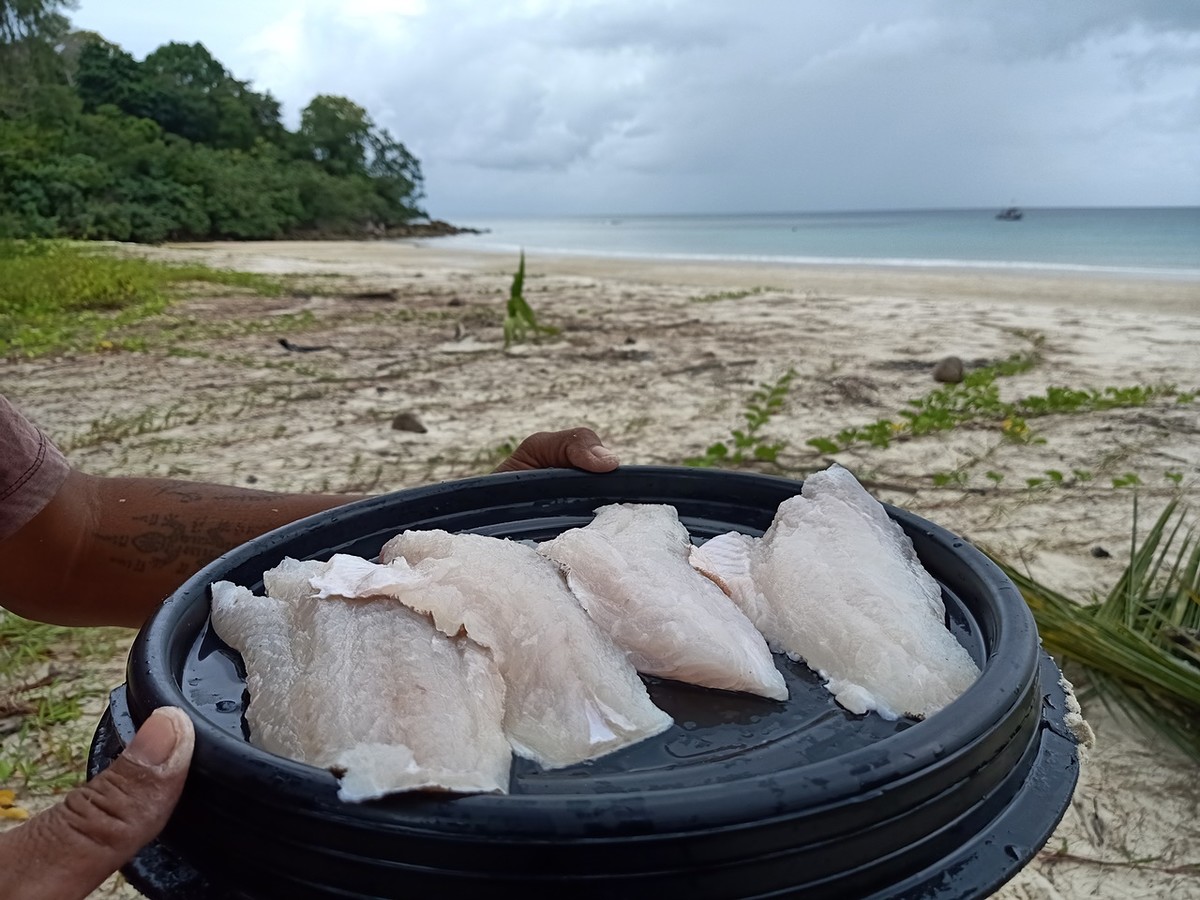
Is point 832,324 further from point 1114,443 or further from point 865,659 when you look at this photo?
point 865,659

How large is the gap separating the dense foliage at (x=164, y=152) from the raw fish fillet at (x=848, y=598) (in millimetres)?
26286

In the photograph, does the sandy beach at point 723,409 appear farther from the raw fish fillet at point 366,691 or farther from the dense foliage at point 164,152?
the dense foliage at point 164,152

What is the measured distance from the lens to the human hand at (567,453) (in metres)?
1.84

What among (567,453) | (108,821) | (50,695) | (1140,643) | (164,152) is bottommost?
(50,695)

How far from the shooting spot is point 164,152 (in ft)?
121

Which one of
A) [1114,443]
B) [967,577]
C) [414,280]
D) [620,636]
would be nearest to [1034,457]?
[1114,443]

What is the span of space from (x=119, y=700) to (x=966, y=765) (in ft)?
3.45

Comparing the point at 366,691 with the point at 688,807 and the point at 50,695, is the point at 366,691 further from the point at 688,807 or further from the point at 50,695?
the point at 50,695

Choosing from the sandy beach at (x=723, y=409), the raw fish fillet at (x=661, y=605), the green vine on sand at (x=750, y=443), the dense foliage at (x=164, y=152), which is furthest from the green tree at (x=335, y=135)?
the raw fish fillet at (x=661, y=605)

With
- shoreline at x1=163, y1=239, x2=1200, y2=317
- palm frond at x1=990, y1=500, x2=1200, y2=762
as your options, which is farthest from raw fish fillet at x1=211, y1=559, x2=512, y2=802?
shoreline at x1=163, y1=239, x2=1200, y2=317

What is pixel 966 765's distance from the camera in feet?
2.97

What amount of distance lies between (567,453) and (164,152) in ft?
137

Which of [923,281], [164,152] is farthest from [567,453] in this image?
[164,152]

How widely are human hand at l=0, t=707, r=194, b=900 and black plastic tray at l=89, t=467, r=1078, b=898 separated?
1.1 inches
